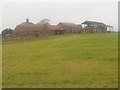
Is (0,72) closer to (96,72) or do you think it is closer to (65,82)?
(65,82)

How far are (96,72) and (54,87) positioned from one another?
90.3 inches

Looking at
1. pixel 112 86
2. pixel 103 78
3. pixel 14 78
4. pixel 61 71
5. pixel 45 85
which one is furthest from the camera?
pixel 61 71

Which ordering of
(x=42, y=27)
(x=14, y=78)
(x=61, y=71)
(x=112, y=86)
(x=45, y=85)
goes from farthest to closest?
(x=42, y=27) < (x=61, y=71) < (x=14, y=78) < (x=45, y=85) < (x=112, y=86)

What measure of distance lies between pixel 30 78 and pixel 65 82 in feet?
4.66

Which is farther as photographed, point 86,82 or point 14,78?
point 14,78

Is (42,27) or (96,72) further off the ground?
(42,27)

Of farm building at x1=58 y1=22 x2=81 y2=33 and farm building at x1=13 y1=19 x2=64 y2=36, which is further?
farm building at x1=58 y1=22 x2=81 y2=33

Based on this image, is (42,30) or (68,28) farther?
(68,28)

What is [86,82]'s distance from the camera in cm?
584

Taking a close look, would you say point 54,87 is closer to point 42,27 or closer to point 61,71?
point 61,71

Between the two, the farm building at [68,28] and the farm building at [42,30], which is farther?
the farm building at [68,28]

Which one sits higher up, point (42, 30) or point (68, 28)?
point (68, 28)

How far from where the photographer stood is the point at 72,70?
7648 mm

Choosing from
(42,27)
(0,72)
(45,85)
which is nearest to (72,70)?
(45,85)
